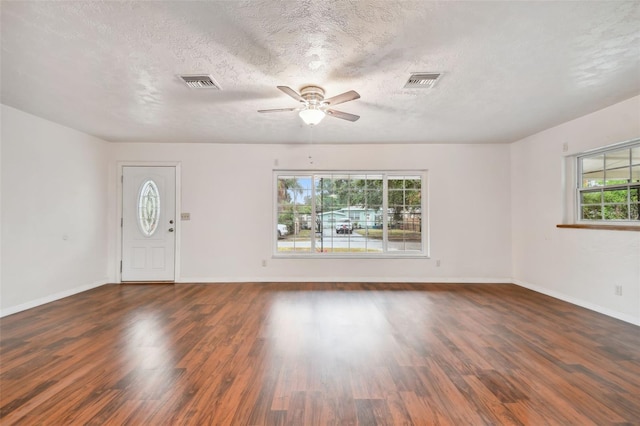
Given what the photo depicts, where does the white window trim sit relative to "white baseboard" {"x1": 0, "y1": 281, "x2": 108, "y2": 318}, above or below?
above

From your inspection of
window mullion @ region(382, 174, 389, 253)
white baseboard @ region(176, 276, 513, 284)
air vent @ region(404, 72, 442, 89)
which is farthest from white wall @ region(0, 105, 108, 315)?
window mullion @ region(382, 174, 389, 253)

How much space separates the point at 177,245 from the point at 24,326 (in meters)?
2.18

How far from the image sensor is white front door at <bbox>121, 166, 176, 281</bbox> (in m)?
5.02

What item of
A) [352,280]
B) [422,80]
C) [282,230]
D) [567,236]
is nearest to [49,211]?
[282,230]

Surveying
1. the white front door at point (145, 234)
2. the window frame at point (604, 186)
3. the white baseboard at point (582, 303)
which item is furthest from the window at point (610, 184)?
the white front door at point (145, 234)

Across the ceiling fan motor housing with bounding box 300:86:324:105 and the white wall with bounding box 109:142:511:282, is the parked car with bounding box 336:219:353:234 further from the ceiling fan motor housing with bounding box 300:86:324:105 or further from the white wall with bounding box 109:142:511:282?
the ceiling fan motor housing with bounding box 300:86:324:105

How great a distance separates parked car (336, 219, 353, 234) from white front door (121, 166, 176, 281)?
290 cm

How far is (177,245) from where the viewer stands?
502cm

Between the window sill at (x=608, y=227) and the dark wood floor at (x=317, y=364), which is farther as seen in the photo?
the window sill at (x=608, y=227)

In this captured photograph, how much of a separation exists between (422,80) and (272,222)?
3.33 metres

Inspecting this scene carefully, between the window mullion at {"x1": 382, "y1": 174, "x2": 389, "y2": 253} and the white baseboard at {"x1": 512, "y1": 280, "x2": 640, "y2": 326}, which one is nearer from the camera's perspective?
the white baseboard at {"x1": 512, "y1": 280, "x2": 640, "y2": 326}

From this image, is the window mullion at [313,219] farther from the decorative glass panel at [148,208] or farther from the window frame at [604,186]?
the window frame at [604,186]

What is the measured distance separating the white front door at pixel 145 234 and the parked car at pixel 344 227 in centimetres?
290

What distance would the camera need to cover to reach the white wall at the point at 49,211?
342 cm
